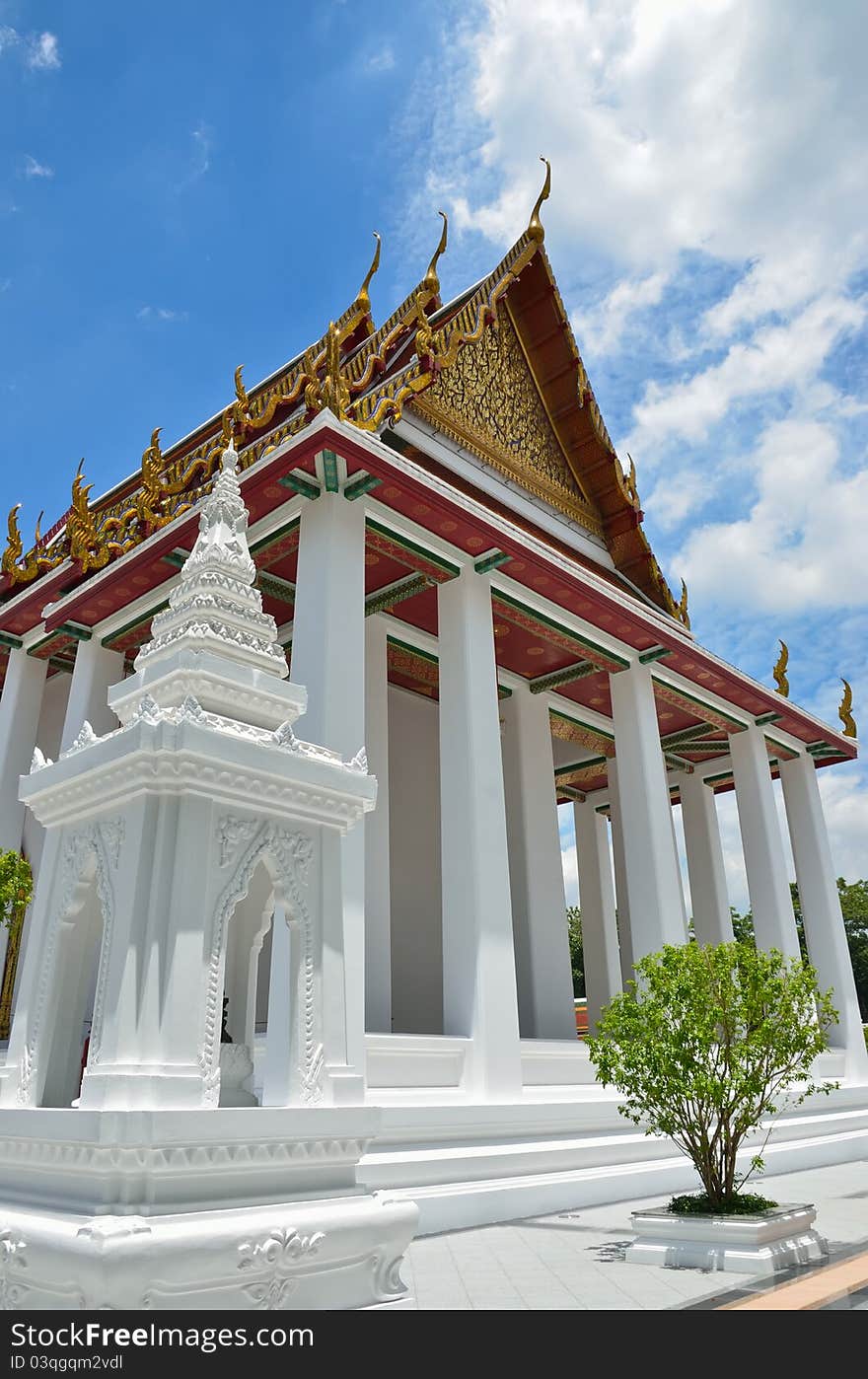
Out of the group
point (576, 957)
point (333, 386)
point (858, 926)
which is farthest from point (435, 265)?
point (858, 926)

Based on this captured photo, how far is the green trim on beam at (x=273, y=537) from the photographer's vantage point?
848 cm

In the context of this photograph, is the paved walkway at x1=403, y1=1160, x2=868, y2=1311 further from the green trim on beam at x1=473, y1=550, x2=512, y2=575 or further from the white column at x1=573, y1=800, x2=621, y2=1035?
the white column at x1=573, y1=800, x2=621, y2=1035

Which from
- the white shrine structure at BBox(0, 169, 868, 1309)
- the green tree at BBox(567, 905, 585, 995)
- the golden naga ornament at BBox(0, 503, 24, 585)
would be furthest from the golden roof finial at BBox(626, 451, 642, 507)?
the green tree at BBox(567, 905, 585, 995)

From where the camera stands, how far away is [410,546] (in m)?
8.82

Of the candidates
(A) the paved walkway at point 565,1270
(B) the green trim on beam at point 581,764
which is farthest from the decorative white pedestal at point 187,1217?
(B) the green trim on beam at point 581,764

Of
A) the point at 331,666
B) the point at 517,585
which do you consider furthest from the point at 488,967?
the point at 517,585

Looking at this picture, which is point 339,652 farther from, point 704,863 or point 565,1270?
point 704,863

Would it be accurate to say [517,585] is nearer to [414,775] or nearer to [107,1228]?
[414,775]

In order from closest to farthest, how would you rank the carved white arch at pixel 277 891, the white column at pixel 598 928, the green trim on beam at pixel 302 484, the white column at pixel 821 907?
the carved white arch at pixel 277 891, the green trim on beam at pixel 302 484, the white column at pixel 821 907, the white column at pixel 598 928

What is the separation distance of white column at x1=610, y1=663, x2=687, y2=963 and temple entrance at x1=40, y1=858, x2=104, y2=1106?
7.12m

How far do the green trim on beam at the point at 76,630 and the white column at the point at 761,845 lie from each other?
8.79m

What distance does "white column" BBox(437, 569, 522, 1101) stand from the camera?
307 inches

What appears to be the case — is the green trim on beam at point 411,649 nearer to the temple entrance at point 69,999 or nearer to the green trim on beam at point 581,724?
the green trim on beam at point 581,724

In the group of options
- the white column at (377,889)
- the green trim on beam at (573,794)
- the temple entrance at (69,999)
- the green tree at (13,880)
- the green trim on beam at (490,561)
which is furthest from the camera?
the green trim on beam at (573,794)
